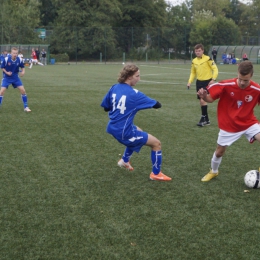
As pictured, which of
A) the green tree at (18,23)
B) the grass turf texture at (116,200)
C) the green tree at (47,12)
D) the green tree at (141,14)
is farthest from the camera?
the green tree at (47,12)

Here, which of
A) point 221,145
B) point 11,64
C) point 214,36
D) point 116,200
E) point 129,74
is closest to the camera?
point 116,200

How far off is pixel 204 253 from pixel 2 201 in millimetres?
2524

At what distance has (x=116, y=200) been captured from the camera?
5.35 meters

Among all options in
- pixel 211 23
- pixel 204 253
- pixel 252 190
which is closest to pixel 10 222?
pixel 204 253

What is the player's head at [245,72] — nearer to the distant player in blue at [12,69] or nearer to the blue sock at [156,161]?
the blue sock at [156,161]

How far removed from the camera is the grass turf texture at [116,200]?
412 cm

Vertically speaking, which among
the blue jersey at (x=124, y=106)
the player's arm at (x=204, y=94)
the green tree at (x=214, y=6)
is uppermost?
the green tree at (x=214, y=6)

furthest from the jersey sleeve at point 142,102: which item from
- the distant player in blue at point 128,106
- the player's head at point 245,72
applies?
the player's head at point 245,72

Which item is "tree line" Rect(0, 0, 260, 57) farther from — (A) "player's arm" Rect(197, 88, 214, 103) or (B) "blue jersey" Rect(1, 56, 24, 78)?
(A) "player's arm" Rect(197, 88, 214, 103)

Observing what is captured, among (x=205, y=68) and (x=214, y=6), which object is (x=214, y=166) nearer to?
(x=205, y=68)

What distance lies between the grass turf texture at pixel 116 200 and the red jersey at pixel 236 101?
0.82 m

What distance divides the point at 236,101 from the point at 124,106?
1447 millimetres

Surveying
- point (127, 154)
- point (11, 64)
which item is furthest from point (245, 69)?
point (11, 64)

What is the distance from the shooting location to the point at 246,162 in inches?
279
